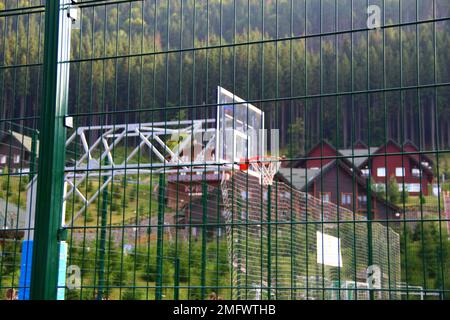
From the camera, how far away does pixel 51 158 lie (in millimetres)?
3422

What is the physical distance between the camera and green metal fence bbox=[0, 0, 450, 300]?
3393 millimetres

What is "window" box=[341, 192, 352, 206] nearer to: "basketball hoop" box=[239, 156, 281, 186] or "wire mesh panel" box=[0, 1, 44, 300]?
"wire mesh panel" box=[0, 1, 44, 300]

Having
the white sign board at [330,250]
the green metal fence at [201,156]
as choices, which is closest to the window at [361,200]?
the green metal fence at [201,156]

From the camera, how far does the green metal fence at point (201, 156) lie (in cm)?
339

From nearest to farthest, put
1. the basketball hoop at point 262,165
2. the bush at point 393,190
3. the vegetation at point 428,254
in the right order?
the basketball hoop at point 262,165 < the vegetation at point 428,254 < the bush at point 393,190

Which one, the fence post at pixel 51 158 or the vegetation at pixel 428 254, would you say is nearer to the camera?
the fence post at pixel 51 158

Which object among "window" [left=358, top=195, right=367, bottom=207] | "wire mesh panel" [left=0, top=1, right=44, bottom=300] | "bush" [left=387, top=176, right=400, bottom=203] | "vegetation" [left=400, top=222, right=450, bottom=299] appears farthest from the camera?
"window" [left=358, top=195, right=367, bottom=207]

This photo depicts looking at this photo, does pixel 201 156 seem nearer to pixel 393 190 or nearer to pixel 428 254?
pixel 428 254

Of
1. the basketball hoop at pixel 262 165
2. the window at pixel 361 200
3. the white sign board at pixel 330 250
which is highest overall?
the window at pixel 361 200

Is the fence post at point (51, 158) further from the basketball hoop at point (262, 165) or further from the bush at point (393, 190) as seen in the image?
the bush at point (393, 190)

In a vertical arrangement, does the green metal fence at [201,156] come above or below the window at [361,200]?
below

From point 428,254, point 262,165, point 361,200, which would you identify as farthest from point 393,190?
point 262,165

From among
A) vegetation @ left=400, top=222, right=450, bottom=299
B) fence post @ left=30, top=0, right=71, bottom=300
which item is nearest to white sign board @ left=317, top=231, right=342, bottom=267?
vegetation @ left=400, top=222, right=450, bottom=299
